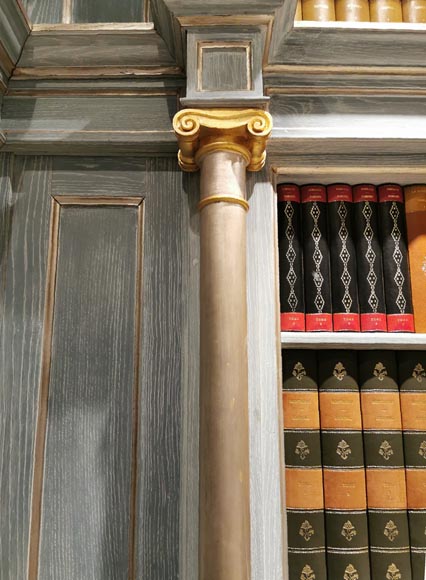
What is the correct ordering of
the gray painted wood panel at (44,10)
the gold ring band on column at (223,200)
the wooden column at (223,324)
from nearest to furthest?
the wooden column at (223,324), the gold ring band on column at (223,200), the gray painted wood panel at (44,10)

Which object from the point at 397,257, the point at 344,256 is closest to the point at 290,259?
the point at 344,256

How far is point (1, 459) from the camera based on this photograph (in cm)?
97

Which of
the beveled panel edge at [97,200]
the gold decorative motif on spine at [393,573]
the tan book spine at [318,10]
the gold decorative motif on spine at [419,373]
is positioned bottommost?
the gold decorative motif on spine at [393,573]

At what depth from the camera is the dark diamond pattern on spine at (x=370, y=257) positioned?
3.49 ft

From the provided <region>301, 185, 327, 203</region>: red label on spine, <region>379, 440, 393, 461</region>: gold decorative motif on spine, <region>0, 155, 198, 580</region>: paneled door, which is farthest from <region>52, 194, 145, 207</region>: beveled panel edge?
<region>379, 440, 393, 461</region>: gold decorative motif on spine

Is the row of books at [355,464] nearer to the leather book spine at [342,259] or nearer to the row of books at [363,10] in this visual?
the leather book spine at [342,259]

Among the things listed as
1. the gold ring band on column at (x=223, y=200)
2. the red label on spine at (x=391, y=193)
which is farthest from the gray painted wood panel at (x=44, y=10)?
the red label on spine at (x=391, y=193)

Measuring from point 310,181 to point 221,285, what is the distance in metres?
0.35

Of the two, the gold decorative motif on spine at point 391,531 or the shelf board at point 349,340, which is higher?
the shelf board at point 349,340

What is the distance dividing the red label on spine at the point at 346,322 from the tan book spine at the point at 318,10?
1.93ft

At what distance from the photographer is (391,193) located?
113 centimetres

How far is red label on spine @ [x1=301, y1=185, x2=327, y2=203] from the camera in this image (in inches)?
44.0

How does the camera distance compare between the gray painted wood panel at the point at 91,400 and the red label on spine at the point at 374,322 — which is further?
the red label on spine at the point at 374,322

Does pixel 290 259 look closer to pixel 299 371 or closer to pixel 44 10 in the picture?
pixel 299 371
